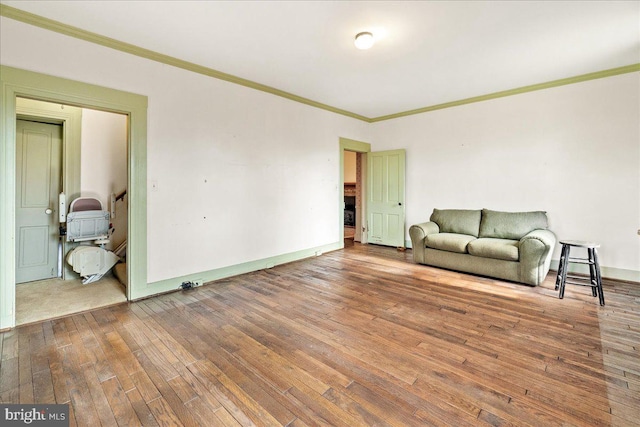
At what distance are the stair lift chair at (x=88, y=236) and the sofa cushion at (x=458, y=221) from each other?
5.10 meters

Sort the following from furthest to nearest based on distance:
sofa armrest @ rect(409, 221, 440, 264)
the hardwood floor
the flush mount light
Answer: sofa armrest @ rect(409, 221, 440, 264)
the flush mount light
the hardwood floor

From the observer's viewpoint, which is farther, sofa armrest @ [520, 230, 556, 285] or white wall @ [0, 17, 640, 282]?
sofa armrest @ [520, 230, 556, 285]

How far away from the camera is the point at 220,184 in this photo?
392 centimetres

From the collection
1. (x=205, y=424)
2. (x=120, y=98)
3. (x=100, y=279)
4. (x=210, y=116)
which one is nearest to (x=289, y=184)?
(x=210, y=116)

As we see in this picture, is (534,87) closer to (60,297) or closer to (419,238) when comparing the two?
(419,238)

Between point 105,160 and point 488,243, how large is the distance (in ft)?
18.3

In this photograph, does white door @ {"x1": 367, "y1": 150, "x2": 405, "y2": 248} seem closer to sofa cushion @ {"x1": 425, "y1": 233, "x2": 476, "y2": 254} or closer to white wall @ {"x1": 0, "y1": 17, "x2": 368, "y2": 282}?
sofa cushion @ {"x1": 425, "y1": 233, "x2": 476, "y2": 254}

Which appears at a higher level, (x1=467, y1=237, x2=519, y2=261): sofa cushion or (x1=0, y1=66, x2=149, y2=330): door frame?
(x1=0, y1=66, x2=149, y2=330): door frame

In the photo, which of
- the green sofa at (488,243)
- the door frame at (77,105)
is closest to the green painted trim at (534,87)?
the green sofa at (488,243)

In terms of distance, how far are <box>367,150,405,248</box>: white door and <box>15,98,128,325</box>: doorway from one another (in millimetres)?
4648

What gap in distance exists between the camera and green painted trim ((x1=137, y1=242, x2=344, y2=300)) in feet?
11.1

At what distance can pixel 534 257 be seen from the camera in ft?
11.7

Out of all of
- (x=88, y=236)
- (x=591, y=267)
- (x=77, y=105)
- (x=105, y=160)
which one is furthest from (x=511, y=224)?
(x=105, y=160)

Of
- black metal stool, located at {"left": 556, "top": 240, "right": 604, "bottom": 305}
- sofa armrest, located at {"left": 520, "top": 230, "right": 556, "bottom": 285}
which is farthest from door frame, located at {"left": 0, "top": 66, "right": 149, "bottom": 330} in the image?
black metal stool, located at {"left": 556, "top": 240, "right": 604, "bottom": 305}
